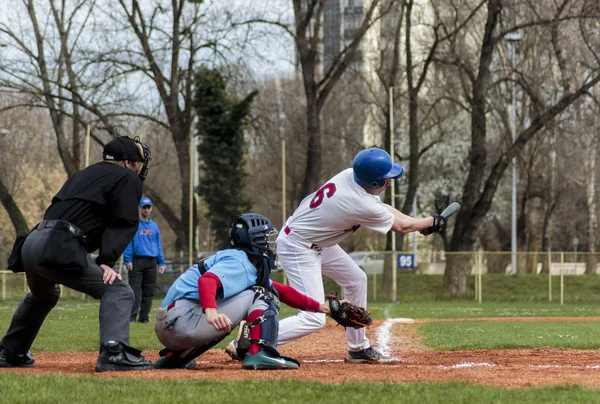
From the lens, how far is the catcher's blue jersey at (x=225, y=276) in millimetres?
7215

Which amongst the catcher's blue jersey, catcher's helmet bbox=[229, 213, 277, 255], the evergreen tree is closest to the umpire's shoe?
the catcher's blue jersey

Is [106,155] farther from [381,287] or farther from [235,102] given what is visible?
[235,102]

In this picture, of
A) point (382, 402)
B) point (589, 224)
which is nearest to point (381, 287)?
point (589, 224)

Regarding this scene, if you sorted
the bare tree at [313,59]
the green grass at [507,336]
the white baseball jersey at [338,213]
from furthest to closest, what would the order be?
the bare tree at [313,59] → the green grass at [507,336] → the white baseball jersey at [338,213]

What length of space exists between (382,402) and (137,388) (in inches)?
62.3

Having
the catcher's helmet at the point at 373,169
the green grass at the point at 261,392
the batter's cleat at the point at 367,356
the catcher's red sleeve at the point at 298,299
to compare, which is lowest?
the batter's cleat at the point at 367,356

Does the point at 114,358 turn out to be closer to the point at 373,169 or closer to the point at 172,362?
the point at 172,362

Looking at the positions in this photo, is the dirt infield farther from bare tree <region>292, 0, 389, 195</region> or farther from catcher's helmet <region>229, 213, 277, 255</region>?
bare tree <region>292, 0, 389, 195</region>

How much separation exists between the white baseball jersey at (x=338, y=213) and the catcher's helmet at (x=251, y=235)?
890mm

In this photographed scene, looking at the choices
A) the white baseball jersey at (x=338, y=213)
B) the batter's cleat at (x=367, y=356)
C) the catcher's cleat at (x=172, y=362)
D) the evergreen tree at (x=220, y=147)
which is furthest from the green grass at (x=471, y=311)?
the catcher's cleat at (x=172, y=362)

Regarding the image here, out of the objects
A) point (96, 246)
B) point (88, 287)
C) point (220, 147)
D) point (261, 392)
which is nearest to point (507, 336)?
point (96, 246)

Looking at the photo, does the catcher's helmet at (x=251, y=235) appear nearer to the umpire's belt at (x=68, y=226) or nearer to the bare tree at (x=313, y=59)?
the umpire's belt at (x=68, y=226)

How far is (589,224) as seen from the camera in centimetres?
4806

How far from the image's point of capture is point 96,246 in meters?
7.54
